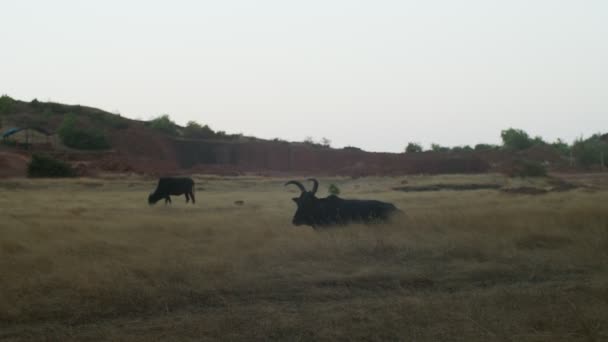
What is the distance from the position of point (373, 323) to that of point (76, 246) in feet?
18.9

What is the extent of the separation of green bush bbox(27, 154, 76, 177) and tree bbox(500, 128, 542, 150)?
47.5 meters

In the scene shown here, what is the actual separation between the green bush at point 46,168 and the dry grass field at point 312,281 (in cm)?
2708

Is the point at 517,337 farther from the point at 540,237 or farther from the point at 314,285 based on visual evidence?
the point at 540,237

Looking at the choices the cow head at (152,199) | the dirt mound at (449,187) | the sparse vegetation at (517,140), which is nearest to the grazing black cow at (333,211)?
the cow head at (152,199)

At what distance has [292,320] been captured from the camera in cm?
538

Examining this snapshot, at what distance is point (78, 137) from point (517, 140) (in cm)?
4856

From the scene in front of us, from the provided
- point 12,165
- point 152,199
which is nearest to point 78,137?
point 12,165

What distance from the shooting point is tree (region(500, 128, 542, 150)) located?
62.9 metres

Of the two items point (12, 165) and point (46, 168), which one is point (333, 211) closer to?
point (46, 168)

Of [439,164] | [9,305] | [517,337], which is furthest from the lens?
[439,164]

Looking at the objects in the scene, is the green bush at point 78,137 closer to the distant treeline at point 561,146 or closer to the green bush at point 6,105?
the green bush at point 6,105

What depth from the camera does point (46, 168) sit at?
37.0 metres

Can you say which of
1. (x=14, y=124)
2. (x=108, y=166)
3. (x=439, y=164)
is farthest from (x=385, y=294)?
(x=14, y=124)

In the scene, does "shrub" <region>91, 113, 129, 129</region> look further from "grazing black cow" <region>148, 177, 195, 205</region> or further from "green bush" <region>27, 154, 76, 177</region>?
"grazing black cow" <region>148, 177, 195, 205</region>
